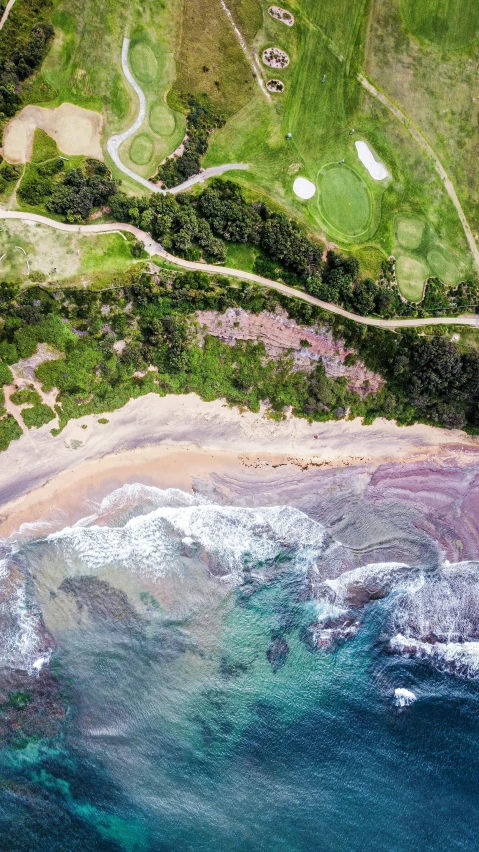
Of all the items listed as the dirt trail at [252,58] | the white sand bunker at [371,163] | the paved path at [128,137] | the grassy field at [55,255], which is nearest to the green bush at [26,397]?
the grassy field at [55,255]

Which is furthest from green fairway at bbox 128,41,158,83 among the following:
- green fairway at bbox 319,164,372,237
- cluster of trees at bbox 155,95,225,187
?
green fairway at bbox 319,164,372,237

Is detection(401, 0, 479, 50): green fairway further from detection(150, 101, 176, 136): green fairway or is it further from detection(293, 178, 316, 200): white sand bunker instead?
detection(150, 101, 176, 136): green fairway

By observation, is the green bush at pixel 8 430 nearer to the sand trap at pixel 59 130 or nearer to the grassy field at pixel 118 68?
the sand trap at pixel 59 130

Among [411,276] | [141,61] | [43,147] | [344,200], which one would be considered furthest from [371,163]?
[43,147]

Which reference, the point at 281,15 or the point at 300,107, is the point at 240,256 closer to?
the point at 300,107

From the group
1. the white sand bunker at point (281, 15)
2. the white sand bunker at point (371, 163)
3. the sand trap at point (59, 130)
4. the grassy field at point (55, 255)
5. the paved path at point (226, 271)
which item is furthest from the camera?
the white sand bunker at point (371, 163)

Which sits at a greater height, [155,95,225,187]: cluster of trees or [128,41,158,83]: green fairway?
[128,41,158,83]: green fairway
